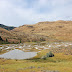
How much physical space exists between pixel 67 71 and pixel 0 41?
132 m

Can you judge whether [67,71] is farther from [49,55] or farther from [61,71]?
[49,55]

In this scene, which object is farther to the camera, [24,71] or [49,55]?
[49,55]

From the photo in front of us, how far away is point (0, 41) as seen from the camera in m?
143

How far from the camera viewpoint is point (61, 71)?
2448cm

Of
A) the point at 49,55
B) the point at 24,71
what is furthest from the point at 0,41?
the point at 24,71

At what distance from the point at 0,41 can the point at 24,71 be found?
128615mm

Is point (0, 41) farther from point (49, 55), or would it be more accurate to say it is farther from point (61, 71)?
point (61, 71)

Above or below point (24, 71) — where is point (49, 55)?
below

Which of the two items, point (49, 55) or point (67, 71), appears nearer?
point (67, 71)

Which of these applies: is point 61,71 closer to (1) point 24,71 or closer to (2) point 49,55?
(1) point 24,71

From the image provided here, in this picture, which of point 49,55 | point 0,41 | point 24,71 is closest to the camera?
point 24,71

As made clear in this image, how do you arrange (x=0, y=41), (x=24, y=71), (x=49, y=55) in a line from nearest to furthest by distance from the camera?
(x=24, y=71) → (x=49, y=55) → (x=0, y=41)

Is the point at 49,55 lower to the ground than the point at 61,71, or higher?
lower

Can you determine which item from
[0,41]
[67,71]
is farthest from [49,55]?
[0,41]
